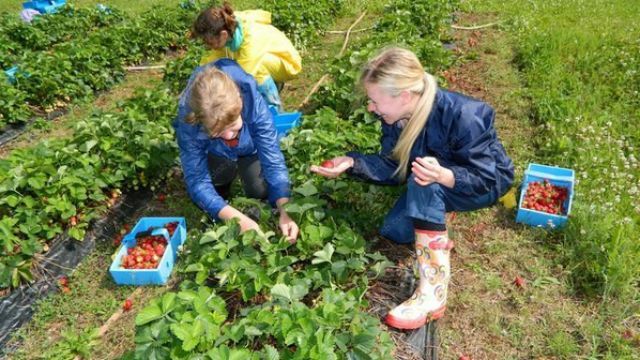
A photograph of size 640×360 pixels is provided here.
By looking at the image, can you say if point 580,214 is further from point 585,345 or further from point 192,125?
point 192,125

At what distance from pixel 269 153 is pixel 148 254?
44.3 inches

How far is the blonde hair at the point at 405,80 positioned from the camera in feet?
8.14

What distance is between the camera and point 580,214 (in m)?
3.22

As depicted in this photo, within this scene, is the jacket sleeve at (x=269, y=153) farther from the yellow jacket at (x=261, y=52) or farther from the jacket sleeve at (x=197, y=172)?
the yellow jacket at (x=261, y=52)

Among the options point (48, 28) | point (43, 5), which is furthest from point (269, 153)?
point (43, 5)

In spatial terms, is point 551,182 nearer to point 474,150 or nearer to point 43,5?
point 474,150

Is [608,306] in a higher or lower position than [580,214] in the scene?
lower

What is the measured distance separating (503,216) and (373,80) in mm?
1777

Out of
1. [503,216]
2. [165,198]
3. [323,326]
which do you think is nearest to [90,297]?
[165,198]

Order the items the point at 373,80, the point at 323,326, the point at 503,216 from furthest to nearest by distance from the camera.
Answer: the point at 503,216 → the point at 373,80 → the point at 323,326

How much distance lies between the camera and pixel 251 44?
436 cm

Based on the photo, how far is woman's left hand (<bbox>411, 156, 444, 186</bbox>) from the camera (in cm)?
240

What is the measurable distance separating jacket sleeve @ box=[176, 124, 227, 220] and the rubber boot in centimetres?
132

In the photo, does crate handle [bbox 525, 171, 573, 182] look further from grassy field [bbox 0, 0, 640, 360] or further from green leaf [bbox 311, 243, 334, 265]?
green leaf [bbox 311, 243, 334, 265]
